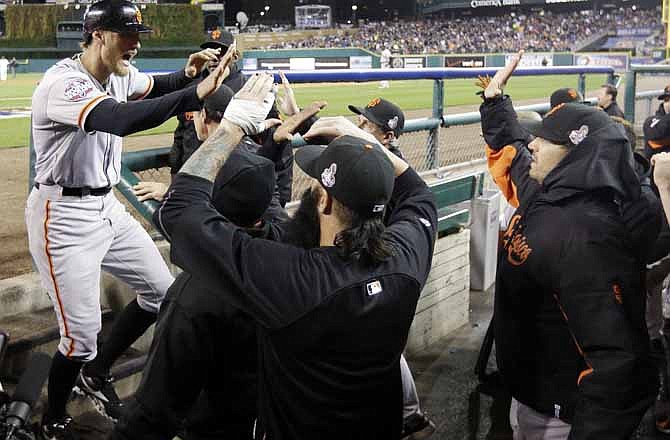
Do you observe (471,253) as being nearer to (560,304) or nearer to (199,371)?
(560,304)

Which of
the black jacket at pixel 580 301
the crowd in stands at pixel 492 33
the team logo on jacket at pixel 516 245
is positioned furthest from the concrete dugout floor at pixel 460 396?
the crowd in stands at pixel 492 33

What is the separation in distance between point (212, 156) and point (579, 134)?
1.49 m

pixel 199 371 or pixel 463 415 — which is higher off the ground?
pixel 199 371

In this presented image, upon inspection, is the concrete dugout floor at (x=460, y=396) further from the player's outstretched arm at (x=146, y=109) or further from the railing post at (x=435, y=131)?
the player's outstretched arm at (x=146, y=109)

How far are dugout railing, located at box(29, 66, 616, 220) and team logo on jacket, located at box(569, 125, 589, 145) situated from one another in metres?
1.95

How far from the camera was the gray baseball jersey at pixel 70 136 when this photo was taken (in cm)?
302

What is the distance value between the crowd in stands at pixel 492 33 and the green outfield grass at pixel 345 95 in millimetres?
25444

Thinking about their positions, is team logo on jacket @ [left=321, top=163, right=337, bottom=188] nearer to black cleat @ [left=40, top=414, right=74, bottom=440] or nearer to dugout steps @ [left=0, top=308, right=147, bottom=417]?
black cleat @ [left=40, top=414, right=74, bottom=440]

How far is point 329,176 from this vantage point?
78.3 inches

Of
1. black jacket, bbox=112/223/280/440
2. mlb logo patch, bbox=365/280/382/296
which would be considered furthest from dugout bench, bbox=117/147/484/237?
mlb logo patch, bbox=365/280/382/296

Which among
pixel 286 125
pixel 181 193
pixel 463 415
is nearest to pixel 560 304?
pixel 286 125

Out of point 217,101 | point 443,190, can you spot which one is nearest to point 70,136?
point 217,101

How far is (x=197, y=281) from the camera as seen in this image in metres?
2.21

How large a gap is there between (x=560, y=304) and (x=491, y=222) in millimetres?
3888
